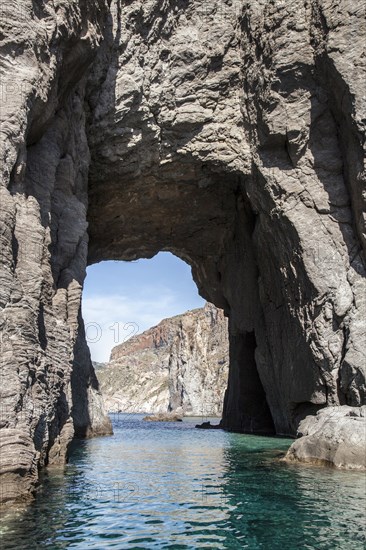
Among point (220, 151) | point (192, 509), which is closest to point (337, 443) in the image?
point (192, 509)

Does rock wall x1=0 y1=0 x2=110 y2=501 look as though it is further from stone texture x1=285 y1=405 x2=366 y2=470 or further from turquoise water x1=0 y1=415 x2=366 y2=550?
stone texture x1=285 y1=405 x2=366 y2=470

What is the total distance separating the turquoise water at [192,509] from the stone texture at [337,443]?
771 mm

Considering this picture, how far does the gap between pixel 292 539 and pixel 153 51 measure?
2268 centimetres

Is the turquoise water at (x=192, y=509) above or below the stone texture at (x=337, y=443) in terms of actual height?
below

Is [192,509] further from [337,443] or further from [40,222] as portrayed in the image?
[40,222]

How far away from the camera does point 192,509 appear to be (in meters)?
10.1

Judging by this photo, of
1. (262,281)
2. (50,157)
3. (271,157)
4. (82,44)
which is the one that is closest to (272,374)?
(262,281)

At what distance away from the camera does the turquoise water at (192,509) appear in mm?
8148

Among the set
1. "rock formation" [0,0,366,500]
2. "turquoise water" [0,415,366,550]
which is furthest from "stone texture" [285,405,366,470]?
"rock formation" [0,0,366,500]

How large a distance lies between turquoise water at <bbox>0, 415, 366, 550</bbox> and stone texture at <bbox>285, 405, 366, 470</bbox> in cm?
77

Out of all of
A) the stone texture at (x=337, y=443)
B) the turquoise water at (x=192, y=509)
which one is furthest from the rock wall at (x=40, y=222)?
the stone texture at (x=337, y=443)

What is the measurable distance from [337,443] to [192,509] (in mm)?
7426

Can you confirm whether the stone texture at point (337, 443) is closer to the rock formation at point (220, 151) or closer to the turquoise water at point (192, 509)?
the turquoise water at point (192, 509)

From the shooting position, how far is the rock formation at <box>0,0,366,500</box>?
60.3 feet
